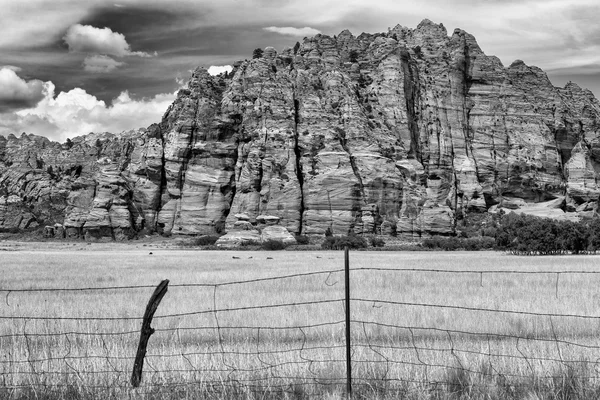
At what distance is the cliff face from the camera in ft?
362

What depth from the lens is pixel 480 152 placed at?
140125mm

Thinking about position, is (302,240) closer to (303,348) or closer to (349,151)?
(349,151)

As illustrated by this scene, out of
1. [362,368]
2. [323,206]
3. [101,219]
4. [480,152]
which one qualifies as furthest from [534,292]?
[480,152]

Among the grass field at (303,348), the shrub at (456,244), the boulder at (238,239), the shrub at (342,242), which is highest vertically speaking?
the grass field at (303,348)

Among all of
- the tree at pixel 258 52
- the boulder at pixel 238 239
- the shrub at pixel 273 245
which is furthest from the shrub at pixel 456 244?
the tree at pixel 258 52

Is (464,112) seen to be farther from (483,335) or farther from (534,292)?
(483,335)

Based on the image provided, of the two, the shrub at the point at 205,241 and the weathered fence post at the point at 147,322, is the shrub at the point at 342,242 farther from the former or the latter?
the weathered fence post at the point at 147,322

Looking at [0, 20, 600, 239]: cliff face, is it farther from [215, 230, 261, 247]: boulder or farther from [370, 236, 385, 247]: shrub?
[370, 236, 385, 247]: shrub

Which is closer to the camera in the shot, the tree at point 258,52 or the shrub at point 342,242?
the shrub at point 342,242

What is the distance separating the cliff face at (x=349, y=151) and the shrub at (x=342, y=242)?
26.6 feet

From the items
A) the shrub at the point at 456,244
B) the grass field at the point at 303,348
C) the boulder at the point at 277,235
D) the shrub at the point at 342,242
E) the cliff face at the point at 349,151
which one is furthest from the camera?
the cliff face at the point at 349,151

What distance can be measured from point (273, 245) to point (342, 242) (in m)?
11.5

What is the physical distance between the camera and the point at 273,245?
8931 centimetres

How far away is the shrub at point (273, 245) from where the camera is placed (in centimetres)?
8906
